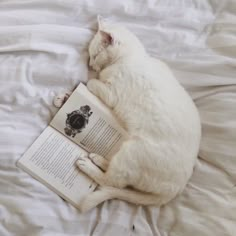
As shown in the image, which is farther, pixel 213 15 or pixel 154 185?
pixel 213 15

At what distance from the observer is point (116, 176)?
1.04 m

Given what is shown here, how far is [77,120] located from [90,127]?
4 cm

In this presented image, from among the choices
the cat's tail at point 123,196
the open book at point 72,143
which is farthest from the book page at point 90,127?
the cat's tail at point 123,196

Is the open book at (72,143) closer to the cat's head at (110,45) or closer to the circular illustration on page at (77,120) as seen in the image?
the circular illustration on page at (77,120)

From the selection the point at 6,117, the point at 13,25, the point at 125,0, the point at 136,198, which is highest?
the point at 125,0

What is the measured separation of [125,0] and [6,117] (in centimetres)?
53

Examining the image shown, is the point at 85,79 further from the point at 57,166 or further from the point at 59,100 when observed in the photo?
the point at 57,166

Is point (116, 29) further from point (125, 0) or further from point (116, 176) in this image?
point (116, 176)

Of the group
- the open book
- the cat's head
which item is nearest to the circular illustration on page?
the open book

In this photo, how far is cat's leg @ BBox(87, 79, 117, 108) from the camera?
114 centimetres

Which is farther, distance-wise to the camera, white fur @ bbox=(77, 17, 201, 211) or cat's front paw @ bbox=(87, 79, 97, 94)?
cat's front paw @ bbox=(87, 79, 97, 94)

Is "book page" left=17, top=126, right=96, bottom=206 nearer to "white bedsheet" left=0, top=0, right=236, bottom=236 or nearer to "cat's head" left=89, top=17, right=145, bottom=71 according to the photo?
"white bedsheet" left=0, top=0, right=236, bottom=236

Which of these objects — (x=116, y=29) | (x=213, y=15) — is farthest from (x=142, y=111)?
(x=213, y=15)

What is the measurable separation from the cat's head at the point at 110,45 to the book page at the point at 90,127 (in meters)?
0.16
